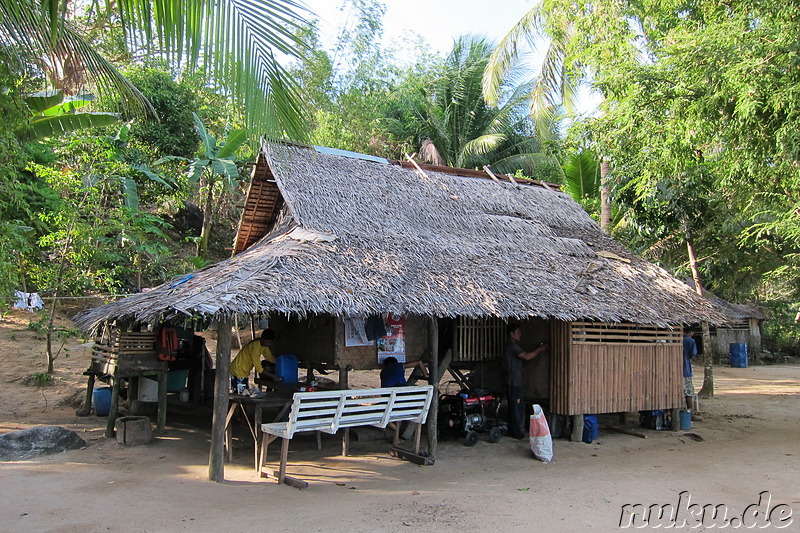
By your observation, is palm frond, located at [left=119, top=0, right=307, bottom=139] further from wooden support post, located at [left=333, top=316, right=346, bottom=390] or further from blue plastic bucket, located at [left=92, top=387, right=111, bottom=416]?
blue plastic bucket, located at [left=92, top=387, right=111, bottom=416]

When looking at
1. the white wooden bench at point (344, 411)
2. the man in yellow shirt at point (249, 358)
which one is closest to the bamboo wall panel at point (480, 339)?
the white wooden bench at point (344, 411)

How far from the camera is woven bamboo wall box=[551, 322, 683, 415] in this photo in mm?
8914

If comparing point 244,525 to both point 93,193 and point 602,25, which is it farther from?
point 602,25

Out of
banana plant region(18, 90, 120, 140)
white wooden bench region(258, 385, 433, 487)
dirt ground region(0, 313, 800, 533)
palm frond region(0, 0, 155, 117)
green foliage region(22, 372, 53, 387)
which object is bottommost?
dirt ground region(0, 313, 800, 533)

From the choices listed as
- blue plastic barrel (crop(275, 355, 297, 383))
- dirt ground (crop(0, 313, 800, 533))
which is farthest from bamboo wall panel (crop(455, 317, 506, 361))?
blue plastic barrel (crop(275, 355, 297, 383))

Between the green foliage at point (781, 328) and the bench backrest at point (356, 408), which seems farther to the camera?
the green foliage at point (781, 328)

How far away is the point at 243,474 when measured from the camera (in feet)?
22.7

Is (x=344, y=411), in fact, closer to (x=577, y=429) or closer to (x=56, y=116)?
(x=577, y=429)

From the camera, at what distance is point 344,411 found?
6734 millimetres

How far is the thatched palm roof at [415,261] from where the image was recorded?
22.4 feet

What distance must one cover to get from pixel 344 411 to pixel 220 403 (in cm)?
130

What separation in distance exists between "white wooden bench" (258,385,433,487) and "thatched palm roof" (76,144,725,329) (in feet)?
3.15
